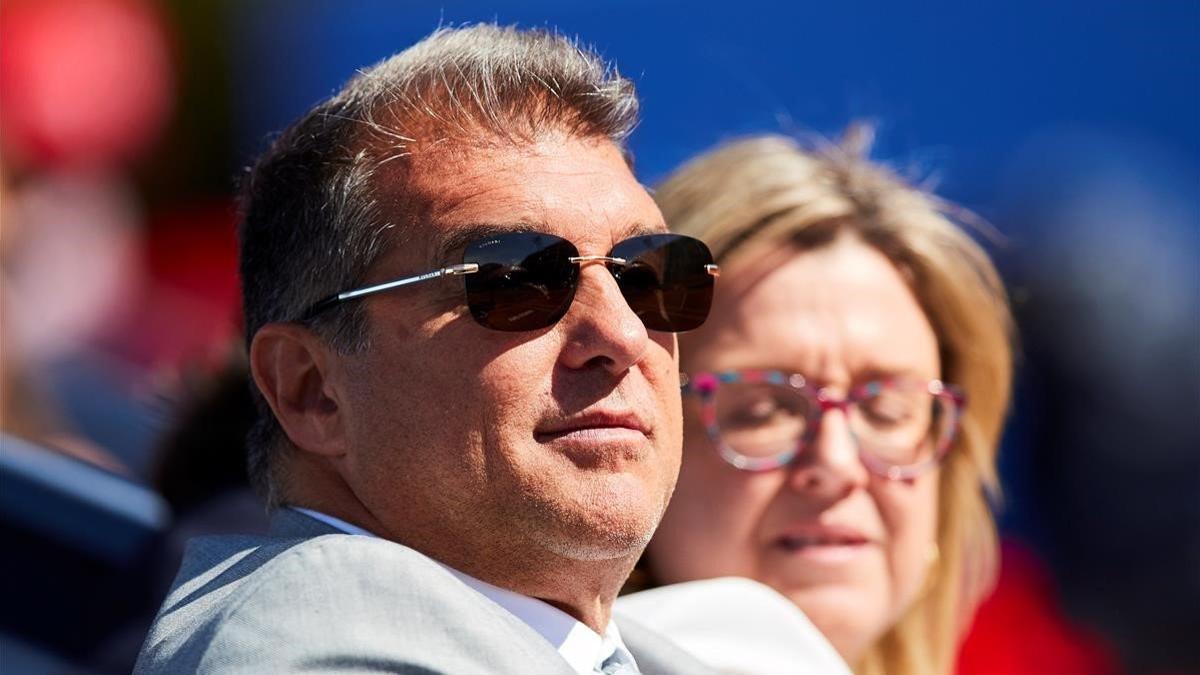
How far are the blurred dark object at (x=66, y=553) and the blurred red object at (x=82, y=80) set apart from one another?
2884mm

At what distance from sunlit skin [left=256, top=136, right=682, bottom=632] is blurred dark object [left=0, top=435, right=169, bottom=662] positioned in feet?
3.45

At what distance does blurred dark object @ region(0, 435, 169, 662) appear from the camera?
2.65 metres

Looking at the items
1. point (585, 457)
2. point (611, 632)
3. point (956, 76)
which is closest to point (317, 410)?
point (585, 457)

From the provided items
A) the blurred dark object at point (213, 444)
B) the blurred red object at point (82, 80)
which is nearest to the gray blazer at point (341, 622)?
the blurred dark object at point (213, 444)

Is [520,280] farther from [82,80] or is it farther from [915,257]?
[82,80]

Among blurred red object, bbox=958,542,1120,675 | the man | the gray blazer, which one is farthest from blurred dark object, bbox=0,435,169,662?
blurred red object, bbox=958,542,1120,675

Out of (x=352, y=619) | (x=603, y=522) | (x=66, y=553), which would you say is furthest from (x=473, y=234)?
(x=66, y=553)

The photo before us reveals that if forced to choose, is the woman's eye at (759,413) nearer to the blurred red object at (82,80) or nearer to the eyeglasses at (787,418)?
the eyeglasses at (787,418)

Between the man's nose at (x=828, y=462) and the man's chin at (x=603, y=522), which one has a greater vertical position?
the man's nose at (x=828, y=462)

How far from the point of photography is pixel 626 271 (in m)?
1.78

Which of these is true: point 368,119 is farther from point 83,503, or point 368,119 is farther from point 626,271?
point 83,503

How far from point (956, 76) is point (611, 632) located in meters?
2.99

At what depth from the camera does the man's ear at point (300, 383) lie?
1761 millimetres

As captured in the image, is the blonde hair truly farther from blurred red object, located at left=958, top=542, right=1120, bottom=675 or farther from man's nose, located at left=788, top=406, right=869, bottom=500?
blurred red object, located at left=958, top=542, right=1120, bottom=675
